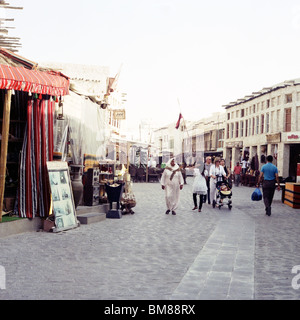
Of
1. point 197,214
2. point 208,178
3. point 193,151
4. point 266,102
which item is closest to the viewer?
point 197,214

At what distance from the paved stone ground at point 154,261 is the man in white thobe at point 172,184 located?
7.14 feet

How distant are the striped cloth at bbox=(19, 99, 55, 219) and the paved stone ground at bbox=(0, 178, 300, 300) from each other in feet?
2.34

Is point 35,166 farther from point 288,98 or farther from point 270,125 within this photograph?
point 270,125

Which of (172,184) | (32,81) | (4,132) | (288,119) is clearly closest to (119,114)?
(172,184)

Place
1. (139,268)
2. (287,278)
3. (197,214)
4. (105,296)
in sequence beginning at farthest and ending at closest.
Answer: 1. (197,214)
2. (139,268)
3. (287,278)
4. (105,296)

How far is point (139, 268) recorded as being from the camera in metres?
6.46

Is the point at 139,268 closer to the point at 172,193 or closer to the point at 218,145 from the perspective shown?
the point at 172,193

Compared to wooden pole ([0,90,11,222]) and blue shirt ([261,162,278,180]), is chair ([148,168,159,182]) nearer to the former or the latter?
blue shirt ([261,162,278,180])

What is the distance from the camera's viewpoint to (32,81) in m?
9.17

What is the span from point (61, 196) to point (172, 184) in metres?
4.82

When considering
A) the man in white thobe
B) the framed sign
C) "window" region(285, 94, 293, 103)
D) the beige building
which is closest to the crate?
the man in white thobe

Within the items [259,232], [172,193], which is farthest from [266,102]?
[259,232]

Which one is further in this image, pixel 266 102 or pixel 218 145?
pixel 218 145

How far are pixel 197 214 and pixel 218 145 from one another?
55124 millimetres
